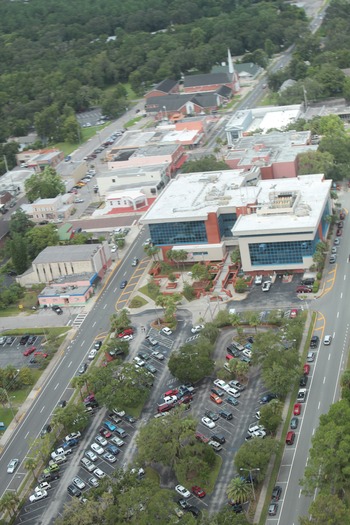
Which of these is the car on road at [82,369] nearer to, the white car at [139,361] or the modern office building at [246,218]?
the white car at [139,361]

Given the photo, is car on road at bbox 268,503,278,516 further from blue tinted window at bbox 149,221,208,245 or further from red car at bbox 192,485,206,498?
blue tinted window at bbox 149,221,208,245

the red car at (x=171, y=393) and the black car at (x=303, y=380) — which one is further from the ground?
the black car at (x=303, y=380)

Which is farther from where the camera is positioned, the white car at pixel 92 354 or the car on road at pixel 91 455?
the white car at pixel 92 354

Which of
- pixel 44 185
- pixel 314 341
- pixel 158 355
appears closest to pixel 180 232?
pixel 158 355

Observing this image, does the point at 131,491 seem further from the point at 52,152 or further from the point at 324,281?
the point at 52,152

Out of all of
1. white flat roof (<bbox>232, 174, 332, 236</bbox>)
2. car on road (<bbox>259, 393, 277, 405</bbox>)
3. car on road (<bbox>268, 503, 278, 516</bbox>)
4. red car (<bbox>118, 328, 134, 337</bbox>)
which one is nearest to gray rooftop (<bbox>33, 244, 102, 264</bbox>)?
red car (<bbox>118, 328, 134, 337</bbox>)

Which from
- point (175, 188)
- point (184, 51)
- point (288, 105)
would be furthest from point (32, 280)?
point (184, 51)

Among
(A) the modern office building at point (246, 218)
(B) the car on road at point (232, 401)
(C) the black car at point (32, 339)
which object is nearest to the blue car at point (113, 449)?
(B) the car on road at point (232, 401)
